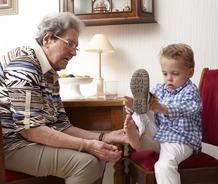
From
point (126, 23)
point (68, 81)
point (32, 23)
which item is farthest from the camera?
point (32, 23)

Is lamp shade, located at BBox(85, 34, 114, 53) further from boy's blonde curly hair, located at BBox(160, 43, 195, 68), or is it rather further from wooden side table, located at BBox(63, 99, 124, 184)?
boy's blonde curly hair, located at BBox(160, 43, 195, 68)

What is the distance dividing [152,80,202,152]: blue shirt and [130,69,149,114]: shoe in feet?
0.56

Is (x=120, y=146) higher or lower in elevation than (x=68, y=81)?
lower

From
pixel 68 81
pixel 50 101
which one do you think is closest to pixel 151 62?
pixel 68 81

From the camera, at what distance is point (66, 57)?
1683 mm

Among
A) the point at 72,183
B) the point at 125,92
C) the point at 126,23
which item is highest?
the point at 126,23

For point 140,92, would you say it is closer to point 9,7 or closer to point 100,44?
point 100,44

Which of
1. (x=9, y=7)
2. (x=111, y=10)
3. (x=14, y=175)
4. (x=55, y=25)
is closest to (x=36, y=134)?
(x=14, y=175)

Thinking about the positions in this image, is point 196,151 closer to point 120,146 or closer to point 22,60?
point 120,146

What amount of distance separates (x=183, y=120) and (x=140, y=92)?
0.90 feet

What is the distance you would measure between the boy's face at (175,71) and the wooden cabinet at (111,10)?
56 cm

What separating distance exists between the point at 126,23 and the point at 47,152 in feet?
3.56

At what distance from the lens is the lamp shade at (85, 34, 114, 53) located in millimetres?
2225

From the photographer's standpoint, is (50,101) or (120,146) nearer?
(50,101)
